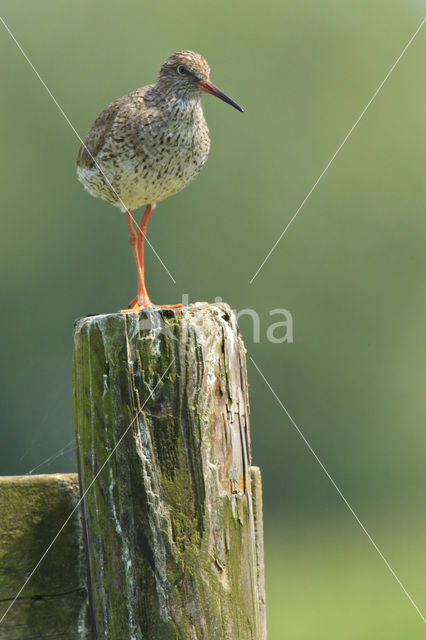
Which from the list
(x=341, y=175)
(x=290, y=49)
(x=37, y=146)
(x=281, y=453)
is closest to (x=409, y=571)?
(x=281, y=453)

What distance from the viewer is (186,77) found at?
617 cm

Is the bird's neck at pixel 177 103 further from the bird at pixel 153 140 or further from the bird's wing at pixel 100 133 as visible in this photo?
the bird's wing at pixel 100 133

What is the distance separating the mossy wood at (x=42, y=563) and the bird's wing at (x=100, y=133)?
139 inches

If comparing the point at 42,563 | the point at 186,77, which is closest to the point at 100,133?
the point at 186,77

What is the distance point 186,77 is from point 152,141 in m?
0.68

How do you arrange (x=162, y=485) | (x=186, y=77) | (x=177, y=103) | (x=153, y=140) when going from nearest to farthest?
(x=162, y=485) → (x=153, y=140) → (x=177, y=103) → (x=186, y=77)

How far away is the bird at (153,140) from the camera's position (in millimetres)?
5852

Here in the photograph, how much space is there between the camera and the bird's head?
611cm

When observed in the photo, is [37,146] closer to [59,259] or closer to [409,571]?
[59,259]

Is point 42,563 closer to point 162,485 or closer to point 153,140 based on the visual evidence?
point 162,485

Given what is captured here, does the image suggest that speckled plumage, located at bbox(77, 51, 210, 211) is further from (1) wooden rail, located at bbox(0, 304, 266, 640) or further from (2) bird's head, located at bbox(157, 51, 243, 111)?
(1) wooden rail, located at bbox(0, 304, 266, 640)

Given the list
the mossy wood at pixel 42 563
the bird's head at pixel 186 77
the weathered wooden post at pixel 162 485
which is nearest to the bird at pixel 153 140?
the bird's head at pixel 186 77

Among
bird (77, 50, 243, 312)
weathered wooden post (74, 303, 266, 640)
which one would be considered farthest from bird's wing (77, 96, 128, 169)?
weathered wooden post (74, 303, 266, 640)

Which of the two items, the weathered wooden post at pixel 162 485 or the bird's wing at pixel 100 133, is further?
the bird's wing at pixel 100 133
